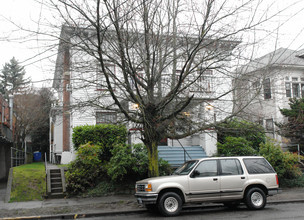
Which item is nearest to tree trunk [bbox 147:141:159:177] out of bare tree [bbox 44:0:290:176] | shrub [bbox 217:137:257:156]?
bare tree [bbox 44:0:290:176]

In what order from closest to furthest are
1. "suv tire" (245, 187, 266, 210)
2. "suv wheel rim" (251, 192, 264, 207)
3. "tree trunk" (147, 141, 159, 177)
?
"suv tire" (245, 187, 266, 210) < "suv wheel rim" (251, 192, 264, 207) < "tree trunk" (147, 141, 159, 177)

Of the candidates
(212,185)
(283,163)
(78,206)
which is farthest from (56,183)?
(283,163)

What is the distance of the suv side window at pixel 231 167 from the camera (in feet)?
32.6

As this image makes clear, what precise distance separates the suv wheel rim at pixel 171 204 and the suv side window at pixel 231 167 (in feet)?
6.15

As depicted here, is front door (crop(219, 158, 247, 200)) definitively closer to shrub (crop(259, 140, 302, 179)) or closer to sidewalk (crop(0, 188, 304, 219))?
sidewalk (crop(0, 188, 304, 219))

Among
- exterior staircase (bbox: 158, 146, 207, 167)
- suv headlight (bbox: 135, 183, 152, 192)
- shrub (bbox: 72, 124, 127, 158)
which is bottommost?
suv headlight (bbox: 135, 183, 152, 192)

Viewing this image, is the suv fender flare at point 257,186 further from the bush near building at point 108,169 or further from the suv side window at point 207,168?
the bush near building at point 108,169

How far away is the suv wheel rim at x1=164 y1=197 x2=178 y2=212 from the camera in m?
9.22

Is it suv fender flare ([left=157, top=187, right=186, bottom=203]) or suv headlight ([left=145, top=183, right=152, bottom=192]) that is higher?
suv headlight ([left=145, top=183, right=152, bottom=192])

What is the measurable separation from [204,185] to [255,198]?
191 centimetres

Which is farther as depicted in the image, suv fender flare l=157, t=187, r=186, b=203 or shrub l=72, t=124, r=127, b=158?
A: shrub l=72, t=124, r=127, b=158

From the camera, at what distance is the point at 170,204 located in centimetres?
928

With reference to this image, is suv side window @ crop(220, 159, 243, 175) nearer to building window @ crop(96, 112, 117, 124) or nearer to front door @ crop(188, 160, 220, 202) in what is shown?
front door @ crop(188, 160, 220, 202)

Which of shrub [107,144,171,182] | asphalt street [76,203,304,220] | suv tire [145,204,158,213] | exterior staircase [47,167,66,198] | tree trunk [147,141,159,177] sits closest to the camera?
asphalt street [76,203,304,220]
